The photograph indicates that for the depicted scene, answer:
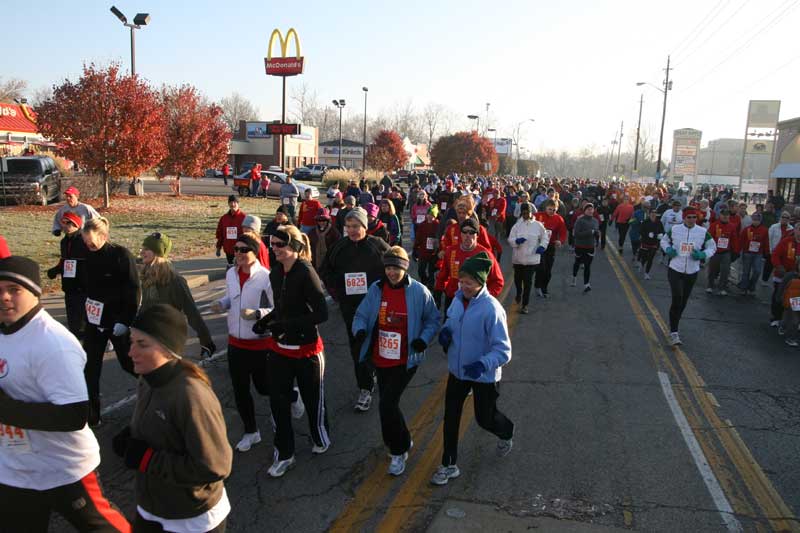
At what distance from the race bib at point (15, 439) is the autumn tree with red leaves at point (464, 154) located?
5408 cm

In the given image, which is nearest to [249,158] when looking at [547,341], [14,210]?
[14,210]

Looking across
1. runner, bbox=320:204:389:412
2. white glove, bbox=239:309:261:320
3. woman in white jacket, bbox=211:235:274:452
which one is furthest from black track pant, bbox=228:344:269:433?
runner, bbox=320:204:389:412

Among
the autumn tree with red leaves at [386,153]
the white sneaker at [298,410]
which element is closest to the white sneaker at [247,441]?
the white sneaker at [298,410]

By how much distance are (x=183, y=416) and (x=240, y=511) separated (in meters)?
2.01

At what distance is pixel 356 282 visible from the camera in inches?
253

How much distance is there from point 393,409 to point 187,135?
33441 mm

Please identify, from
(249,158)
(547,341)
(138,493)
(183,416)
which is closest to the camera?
(183,416)

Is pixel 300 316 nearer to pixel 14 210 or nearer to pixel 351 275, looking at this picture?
pixel 351 275

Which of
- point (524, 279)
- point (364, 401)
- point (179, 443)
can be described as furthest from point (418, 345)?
point (524, 279)

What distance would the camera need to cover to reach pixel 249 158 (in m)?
75.6

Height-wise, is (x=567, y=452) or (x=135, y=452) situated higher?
(x=135, y=452)

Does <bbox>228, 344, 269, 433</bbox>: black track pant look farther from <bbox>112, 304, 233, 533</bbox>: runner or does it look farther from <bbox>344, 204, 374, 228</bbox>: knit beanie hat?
<bbox>112, 304, 233, 533</bbox>: runner

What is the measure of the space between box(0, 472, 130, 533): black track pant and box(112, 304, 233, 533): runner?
0.43 meters

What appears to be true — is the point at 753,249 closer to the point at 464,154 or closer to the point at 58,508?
the point at 58,508
